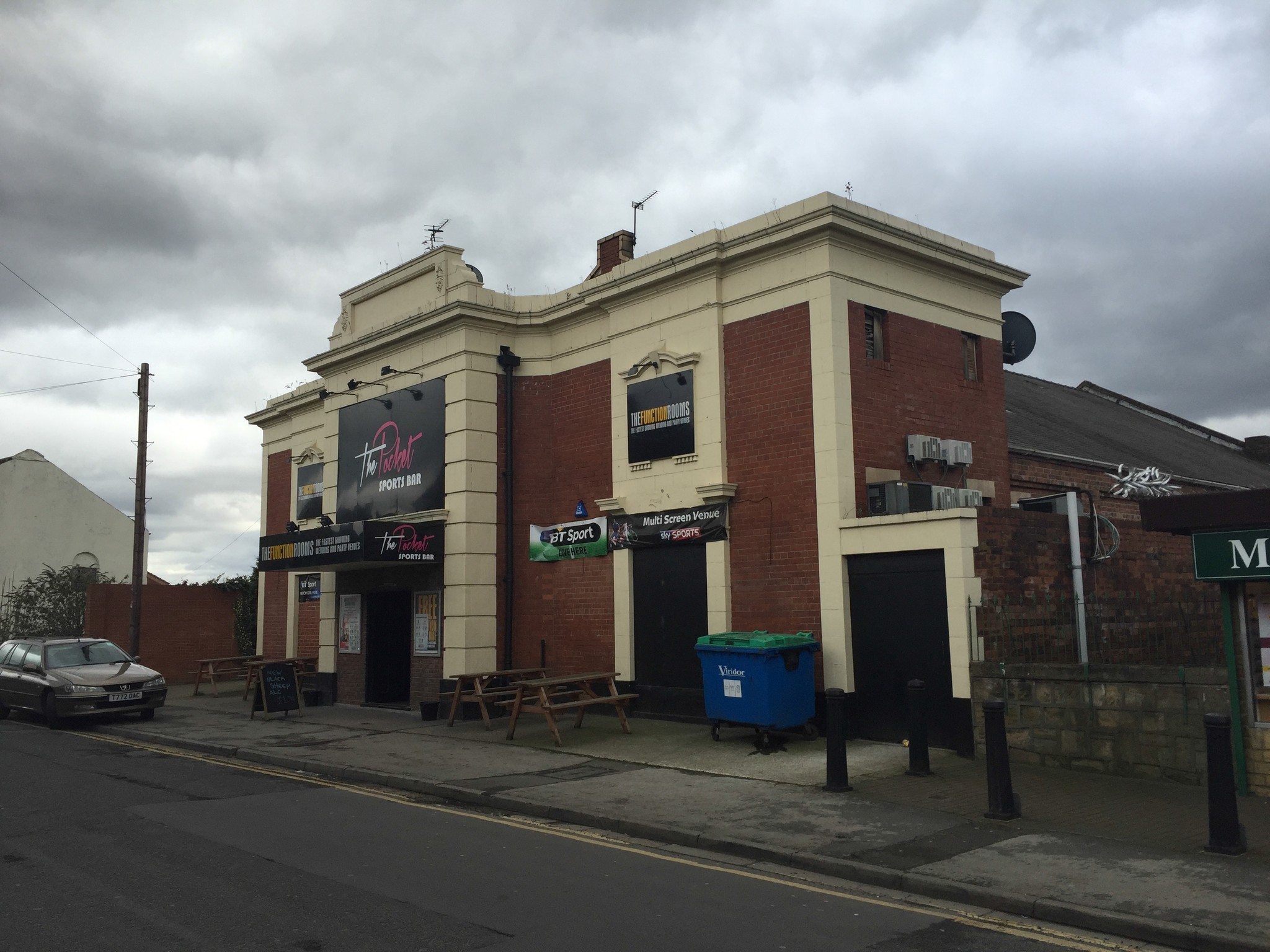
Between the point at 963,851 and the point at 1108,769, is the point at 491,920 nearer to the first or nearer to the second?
the point at 963,851

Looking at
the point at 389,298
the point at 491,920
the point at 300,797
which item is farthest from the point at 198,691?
the point at 491,920

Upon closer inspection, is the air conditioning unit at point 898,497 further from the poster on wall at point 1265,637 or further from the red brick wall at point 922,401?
the poster on wall at point 1265,637

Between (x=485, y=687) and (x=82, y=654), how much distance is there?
26.0 ft

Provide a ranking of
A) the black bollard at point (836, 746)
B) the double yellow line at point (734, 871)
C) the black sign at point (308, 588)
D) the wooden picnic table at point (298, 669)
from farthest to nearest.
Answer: the black sign at point (308, 588) < the wooden picnic table at point (298, 669) < the black bollard at point (836, 746) < the double yellow line at point (734, 871)

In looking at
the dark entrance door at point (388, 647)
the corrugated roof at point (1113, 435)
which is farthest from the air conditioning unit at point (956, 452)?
the dark entrance door at point (388, 647)

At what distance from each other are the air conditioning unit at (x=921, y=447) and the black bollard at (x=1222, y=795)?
6.87 meters

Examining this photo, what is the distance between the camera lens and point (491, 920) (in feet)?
20.0

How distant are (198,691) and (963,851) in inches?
802

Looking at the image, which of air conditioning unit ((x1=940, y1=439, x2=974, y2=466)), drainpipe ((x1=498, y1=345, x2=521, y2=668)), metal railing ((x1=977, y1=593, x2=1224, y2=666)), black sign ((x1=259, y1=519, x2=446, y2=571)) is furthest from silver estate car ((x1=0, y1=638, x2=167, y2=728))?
metal railing ((x1=977, y1=593, x2=1224, y2=666))

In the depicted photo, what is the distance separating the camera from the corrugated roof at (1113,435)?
20.3m

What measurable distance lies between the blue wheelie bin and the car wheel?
11494 mm

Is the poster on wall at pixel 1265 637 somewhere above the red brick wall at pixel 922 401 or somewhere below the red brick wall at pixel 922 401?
below

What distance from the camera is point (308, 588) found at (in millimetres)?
23484

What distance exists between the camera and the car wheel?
16.7m
